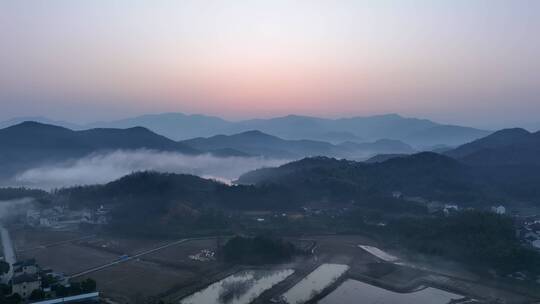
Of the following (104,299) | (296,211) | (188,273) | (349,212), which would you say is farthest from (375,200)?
(104,299)

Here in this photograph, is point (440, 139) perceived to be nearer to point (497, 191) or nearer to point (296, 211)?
point (497, 191)

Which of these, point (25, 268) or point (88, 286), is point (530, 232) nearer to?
point (88, 286)

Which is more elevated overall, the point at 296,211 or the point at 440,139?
the point at 440,139

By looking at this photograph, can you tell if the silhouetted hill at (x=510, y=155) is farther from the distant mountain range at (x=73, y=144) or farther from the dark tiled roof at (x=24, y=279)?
the dark tiled roof at (x=24, y=279)

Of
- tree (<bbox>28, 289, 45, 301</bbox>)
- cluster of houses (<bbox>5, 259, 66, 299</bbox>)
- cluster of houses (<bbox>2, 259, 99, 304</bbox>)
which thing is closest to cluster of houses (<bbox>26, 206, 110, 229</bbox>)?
cluster of houses (<bbox>5, 259, 66, 299</bbox>)

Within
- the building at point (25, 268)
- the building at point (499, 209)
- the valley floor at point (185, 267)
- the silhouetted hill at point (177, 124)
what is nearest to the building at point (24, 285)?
the building at point (25, 268)
